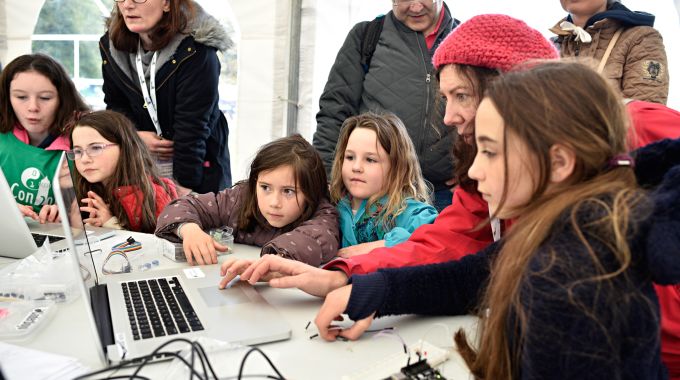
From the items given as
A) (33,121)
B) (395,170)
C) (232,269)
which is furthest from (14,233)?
(395,170)

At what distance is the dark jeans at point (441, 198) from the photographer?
238 cm

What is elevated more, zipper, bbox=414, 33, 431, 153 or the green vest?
zipper, bbox=414, 33, 431, 153

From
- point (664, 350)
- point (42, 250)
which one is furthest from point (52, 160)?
point (664, 350)

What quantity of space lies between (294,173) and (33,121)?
1363mm

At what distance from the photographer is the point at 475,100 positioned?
4.59 ft

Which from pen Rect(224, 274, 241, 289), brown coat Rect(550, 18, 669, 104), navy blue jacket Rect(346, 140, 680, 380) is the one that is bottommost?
pen Rect(224, 274, 241, 289)

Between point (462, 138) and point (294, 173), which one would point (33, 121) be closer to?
point (294, 173)

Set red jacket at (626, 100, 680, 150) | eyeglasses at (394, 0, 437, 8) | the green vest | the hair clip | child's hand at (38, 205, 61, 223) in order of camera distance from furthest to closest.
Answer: the green vest < eyeglasses at (394, 0, 437, 8) < child's hand at (38, 205, 61, 223) < red jacket at (626, 100, 680, 150) < the hair clip

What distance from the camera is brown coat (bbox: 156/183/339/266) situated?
1.67m

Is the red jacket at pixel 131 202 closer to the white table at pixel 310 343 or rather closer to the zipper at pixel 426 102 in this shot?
the white table at pixel 310 343

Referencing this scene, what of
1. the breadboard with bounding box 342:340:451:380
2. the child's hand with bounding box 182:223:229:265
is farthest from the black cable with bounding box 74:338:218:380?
the child's hand with bounding box 182:223:229:265

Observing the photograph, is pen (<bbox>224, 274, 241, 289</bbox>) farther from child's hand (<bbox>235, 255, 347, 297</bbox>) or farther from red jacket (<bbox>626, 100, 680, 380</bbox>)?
red jacket (<bbox>626, 100, 680, 380</bbox>)

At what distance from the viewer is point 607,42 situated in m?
2.04

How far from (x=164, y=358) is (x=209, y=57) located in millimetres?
1868
